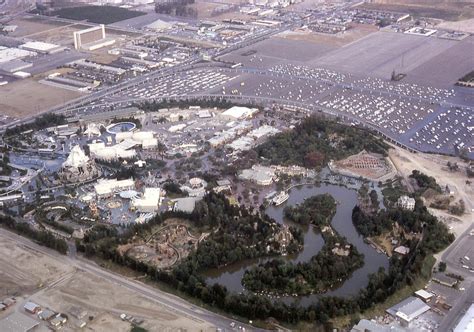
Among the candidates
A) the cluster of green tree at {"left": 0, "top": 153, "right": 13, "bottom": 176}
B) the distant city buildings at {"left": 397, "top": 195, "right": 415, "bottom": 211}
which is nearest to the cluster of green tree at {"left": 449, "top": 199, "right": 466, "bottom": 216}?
the distant city buildings at {"left": 397, "top": 195, "right": 415, "bottom": 211}

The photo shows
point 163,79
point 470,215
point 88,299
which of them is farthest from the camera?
point 163,79

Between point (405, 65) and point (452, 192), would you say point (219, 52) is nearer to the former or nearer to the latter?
point (405, 65)

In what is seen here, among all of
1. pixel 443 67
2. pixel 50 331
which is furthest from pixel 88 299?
pixel 443 67

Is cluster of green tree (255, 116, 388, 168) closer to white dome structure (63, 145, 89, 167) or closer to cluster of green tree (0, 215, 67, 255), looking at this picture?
white dome structure (63, 145, 89, 167)

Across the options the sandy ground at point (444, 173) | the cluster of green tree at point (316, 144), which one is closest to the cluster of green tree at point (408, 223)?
the sandy ground at point (444, 173)

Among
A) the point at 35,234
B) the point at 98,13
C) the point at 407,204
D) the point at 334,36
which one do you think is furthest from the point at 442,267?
the point at 98,13
